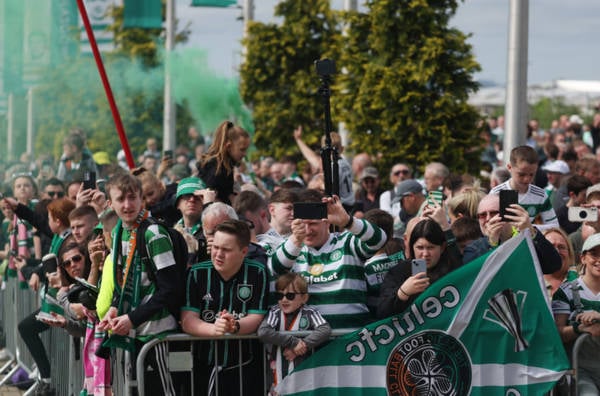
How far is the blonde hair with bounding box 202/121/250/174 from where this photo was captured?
34.6 ft

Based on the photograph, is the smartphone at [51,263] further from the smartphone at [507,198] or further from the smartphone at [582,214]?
the smartphone at [582,214]

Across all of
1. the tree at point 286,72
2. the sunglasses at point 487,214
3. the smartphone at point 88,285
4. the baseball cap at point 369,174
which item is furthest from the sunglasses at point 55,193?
the tree at point 286,72

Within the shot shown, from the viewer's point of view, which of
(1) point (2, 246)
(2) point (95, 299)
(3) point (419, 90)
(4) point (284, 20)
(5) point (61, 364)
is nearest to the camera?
(2) point (95, 299)

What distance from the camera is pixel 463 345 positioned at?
306 inches

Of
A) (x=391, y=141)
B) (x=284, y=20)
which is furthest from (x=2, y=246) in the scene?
(x=284, y=20)

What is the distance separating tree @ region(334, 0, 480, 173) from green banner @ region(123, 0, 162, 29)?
12.0 m

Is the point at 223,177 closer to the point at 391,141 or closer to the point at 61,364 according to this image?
the point at 61,364

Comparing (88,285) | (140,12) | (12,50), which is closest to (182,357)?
(88,285)

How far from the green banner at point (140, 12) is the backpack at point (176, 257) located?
21722mm

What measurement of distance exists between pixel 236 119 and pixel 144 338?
99.5 ft

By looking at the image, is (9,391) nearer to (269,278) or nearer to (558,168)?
(269,278)

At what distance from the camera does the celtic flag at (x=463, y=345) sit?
25.4 feet

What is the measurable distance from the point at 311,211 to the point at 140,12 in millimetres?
22421

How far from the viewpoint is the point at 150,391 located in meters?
7.91
